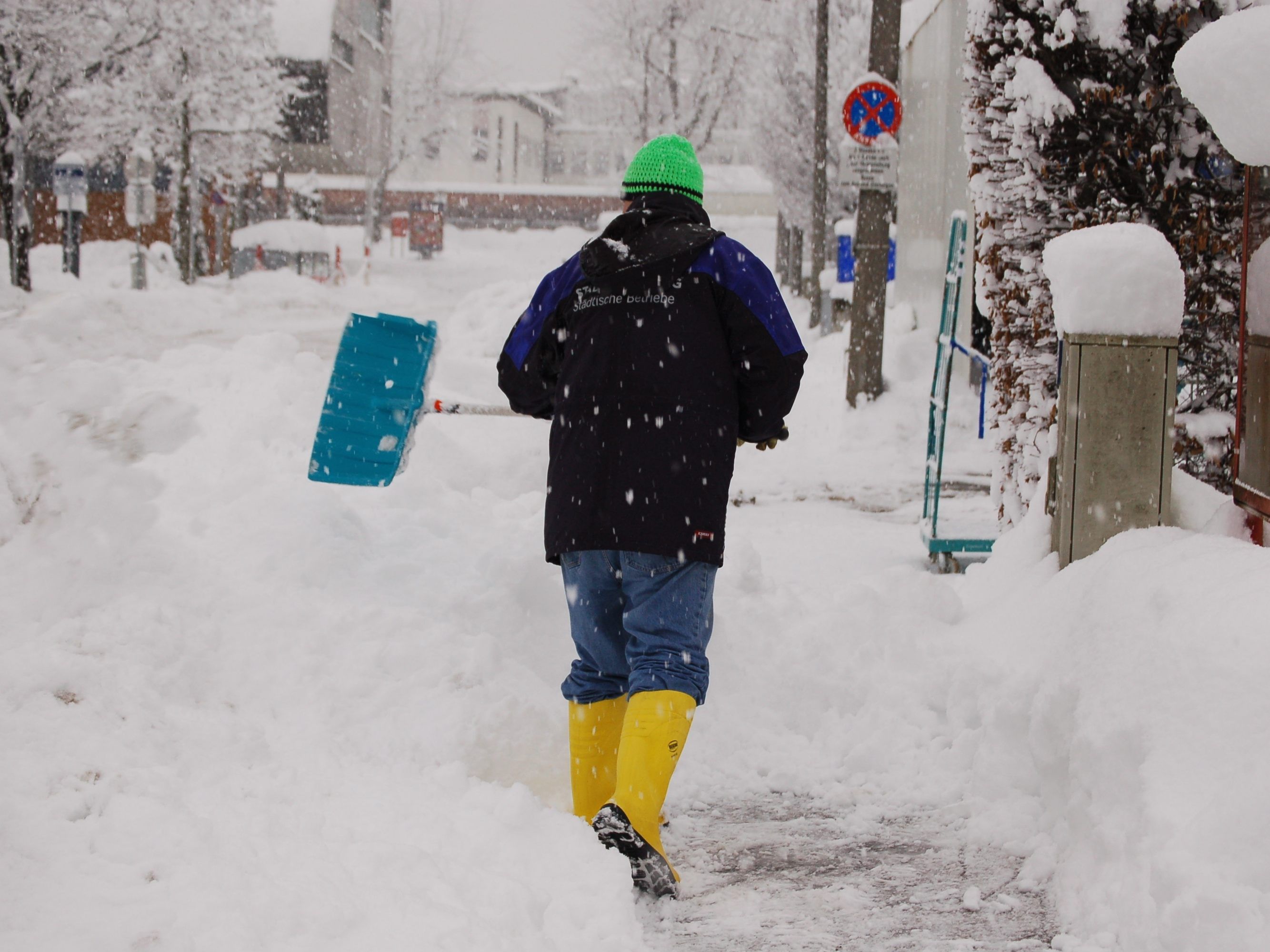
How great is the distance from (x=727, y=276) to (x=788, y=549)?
147 inches

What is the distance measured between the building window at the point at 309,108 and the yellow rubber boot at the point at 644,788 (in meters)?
40.3

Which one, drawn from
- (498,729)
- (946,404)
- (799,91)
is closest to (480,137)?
(799,91)

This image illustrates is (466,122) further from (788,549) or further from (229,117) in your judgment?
(788,549)

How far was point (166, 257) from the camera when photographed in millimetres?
30156

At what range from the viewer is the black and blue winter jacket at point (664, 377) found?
9.40ft

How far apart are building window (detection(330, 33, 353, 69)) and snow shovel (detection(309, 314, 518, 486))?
39380 millimetres

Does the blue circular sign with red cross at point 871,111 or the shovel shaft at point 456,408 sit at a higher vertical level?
the blue circular sign with red cross at point 871,111

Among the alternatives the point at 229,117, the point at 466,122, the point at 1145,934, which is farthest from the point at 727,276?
the point at 466,122

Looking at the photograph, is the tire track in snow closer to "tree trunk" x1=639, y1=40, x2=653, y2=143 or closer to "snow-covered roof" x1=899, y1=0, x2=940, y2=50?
"snow-covered roof" x1=899, y1=0, x2=940, y2=50

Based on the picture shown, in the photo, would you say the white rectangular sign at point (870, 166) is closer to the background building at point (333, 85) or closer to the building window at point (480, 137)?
the background building at point (333, 85)

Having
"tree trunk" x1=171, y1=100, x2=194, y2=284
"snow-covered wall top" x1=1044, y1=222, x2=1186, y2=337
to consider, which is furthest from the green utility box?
"tree trunk" x1=171, y1=100, x2=194, y2=284

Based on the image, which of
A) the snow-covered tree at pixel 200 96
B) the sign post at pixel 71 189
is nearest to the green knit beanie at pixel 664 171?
the sign post at pixel 71 189

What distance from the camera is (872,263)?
10.7m

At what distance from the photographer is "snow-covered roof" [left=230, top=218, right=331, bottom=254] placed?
112ft
